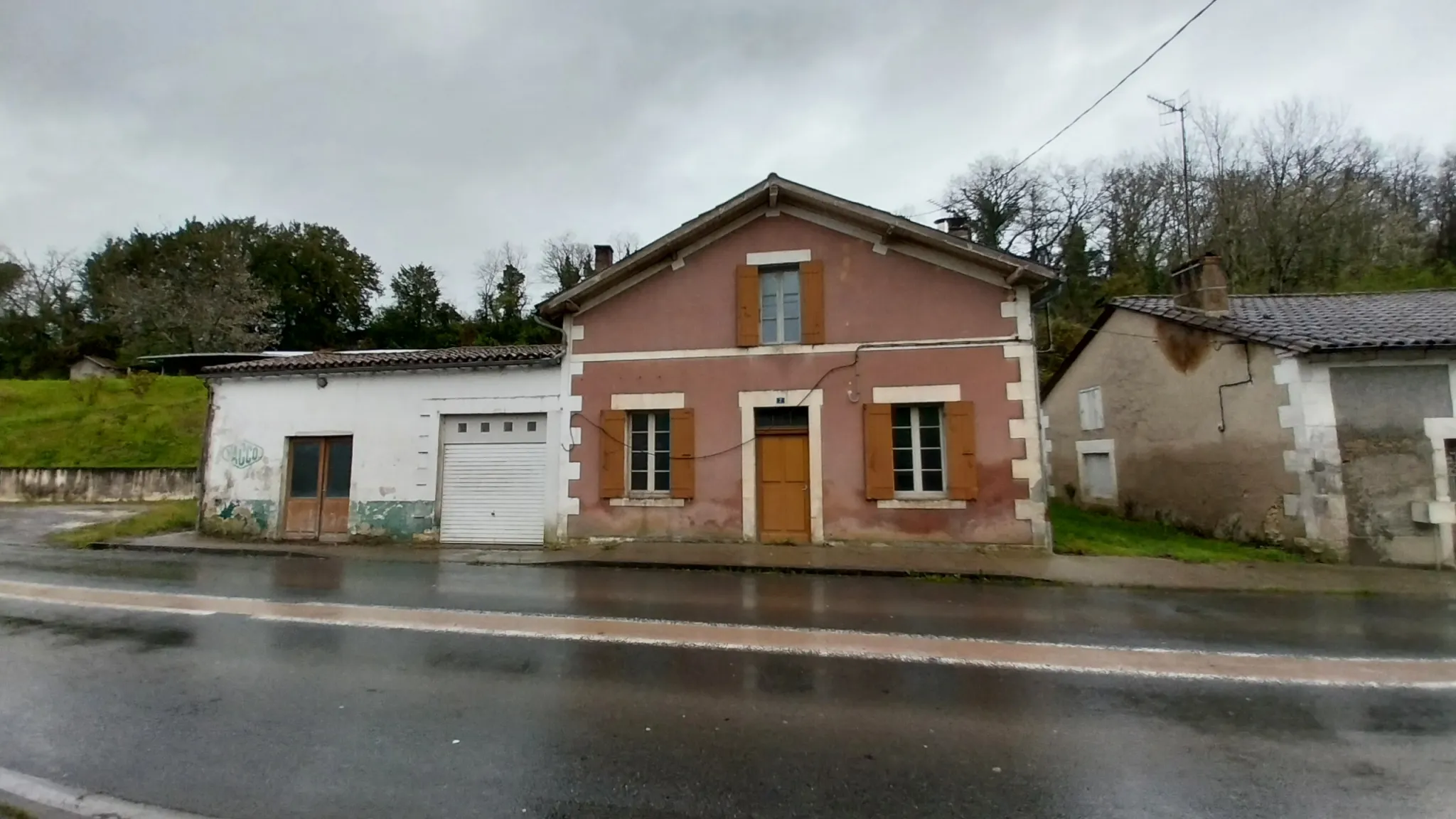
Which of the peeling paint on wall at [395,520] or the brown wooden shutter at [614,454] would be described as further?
the peeling paint on wall at [395,520]

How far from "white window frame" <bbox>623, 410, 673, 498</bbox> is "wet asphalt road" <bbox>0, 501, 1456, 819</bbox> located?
5.25 metres

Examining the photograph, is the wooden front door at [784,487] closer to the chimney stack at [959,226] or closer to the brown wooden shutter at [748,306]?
the brown wooden shutter at [748,306]

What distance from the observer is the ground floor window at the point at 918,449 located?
1157 centimetres

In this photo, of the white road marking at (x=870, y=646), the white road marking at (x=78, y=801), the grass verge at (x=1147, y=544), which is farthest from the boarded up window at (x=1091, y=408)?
the white road marking at (x=78, y=801)

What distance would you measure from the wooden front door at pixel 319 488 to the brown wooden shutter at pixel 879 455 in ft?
32.5

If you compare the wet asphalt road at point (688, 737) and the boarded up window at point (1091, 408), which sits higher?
the boarded up window at point (1091, 408)

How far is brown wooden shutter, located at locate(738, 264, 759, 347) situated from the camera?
12.2m

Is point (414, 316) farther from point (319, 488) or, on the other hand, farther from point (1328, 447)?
point (1328, 447)

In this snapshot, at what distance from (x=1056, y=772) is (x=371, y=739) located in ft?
12.4

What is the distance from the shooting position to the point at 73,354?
1737 inches

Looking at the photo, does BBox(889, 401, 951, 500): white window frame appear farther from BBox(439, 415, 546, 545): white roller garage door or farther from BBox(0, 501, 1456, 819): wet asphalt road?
BBox(439, 415, 546, 545): white roller garage door

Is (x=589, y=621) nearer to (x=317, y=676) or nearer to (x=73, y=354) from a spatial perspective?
(x=317, y=676)

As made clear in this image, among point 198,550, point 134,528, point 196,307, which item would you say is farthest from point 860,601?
point 196,307

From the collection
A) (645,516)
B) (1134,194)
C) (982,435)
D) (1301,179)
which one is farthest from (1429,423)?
(1134,194)
